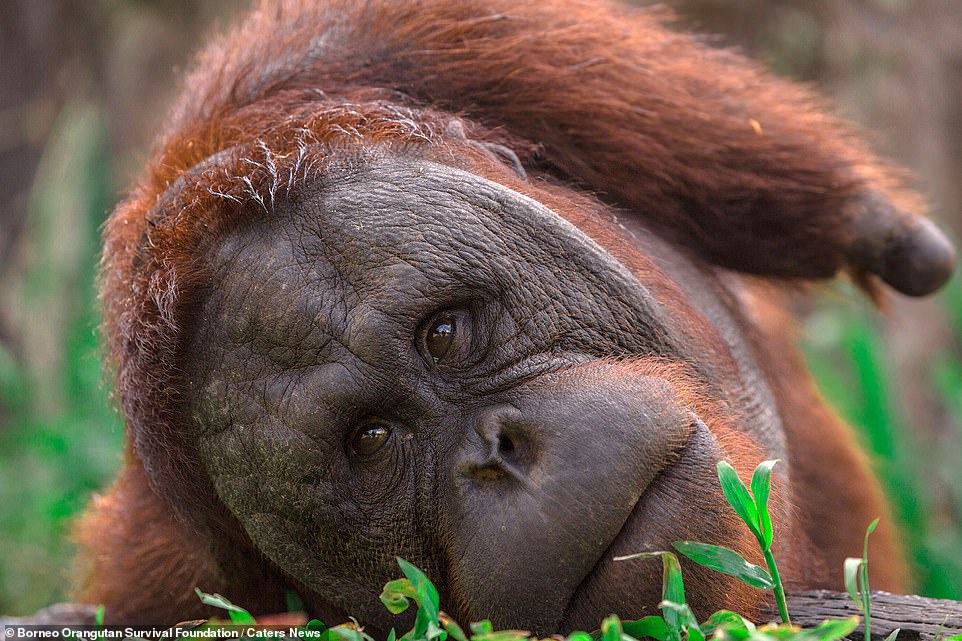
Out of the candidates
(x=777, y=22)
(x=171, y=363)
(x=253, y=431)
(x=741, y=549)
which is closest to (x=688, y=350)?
(x=741, y=549)

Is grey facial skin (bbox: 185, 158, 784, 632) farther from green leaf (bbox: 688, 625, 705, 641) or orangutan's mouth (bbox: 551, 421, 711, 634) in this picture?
green leaf (bbox: 688, 625, 705, 641)

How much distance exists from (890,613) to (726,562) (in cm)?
41

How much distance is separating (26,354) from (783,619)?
5436 mm

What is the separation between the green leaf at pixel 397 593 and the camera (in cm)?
206

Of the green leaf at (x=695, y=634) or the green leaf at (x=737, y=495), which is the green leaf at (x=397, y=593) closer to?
the green leaf at (x=695, y=634)

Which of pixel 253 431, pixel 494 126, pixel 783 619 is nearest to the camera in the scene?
pixel 783 619

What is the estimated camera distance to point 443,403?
7.43 feet

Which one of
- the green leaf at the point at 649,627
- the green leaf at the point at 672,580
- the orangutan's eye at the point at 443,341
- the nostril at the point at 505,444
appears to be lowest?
the green leaf at the point at 649,627

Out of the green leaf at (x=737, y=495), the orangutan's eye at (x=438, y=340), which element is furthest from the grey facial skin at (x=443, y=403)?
Answer: the green leaf at (x=737, y=495)

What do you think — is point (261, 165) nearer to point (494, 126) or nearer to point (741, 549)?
point (494, 126)

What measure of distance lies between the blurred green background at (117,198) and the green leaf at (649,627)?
3.20 meters

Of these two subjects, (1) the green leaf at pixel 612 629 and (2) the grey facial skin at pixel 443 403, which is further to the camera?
(2) the grey facial skin at pixel 443 403

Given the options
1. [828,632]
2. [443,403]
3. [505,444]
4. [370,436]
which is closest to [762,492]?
[828,632]

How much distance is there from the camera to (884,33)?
21.9 ft
